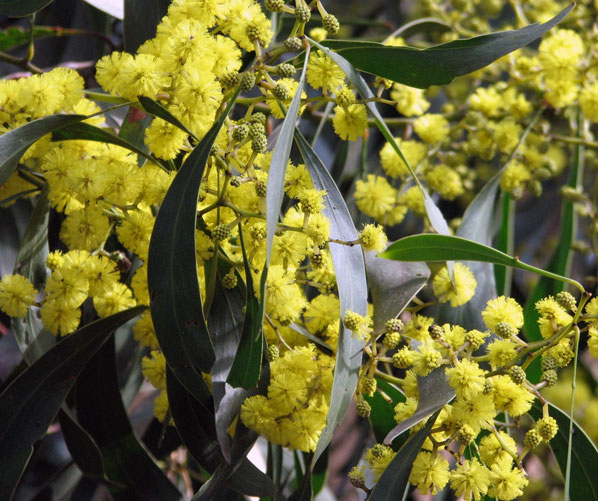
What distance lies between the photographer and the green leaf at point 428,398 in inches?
34.6

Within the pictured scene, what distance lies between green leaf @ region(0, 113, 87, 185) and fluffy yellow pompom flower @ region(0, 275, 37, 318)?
150mm

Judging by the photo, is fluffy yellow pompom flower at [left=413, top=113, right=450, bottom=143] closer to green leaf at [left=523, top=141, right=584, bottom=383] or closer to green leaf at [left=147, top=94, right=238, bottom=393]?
green leaf at [left=523, top=141, right=584, bottom=383]

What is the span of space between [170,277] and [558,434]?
2.18 ft

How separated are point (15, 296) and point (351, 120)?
543mm

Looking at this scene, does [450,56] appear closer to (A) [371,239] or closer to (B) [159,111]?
(A) [371,239]

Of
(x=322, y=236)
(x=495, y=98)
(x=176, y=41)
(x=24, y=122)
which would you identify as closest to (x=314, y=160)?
(x=322, y=236)

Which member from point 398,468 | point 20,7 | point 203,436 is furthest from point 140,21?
point 398,468

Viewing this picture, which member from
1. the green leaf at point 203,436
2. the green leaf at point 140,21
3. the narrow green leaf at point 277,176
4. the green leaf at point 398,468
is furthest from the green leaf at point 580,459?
the green leaf at point 140,21

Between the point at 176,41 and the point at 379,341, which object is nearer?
the point at 176,41

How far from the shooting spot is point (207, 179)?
0.97 meters

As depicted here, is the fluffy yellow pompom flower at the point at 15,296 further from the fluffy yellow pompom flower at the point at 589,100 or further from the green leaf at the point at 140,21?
the fluffy yellow pompom flower at the point at 589,100

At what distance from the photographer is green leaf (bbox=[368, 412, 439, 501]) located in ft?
2.97

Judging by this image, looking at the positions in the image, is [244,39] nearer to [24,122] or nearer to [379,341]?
[24,122]

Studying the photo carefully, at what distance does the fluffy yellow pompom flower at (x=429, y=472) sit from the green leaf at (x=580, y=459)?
24cm
